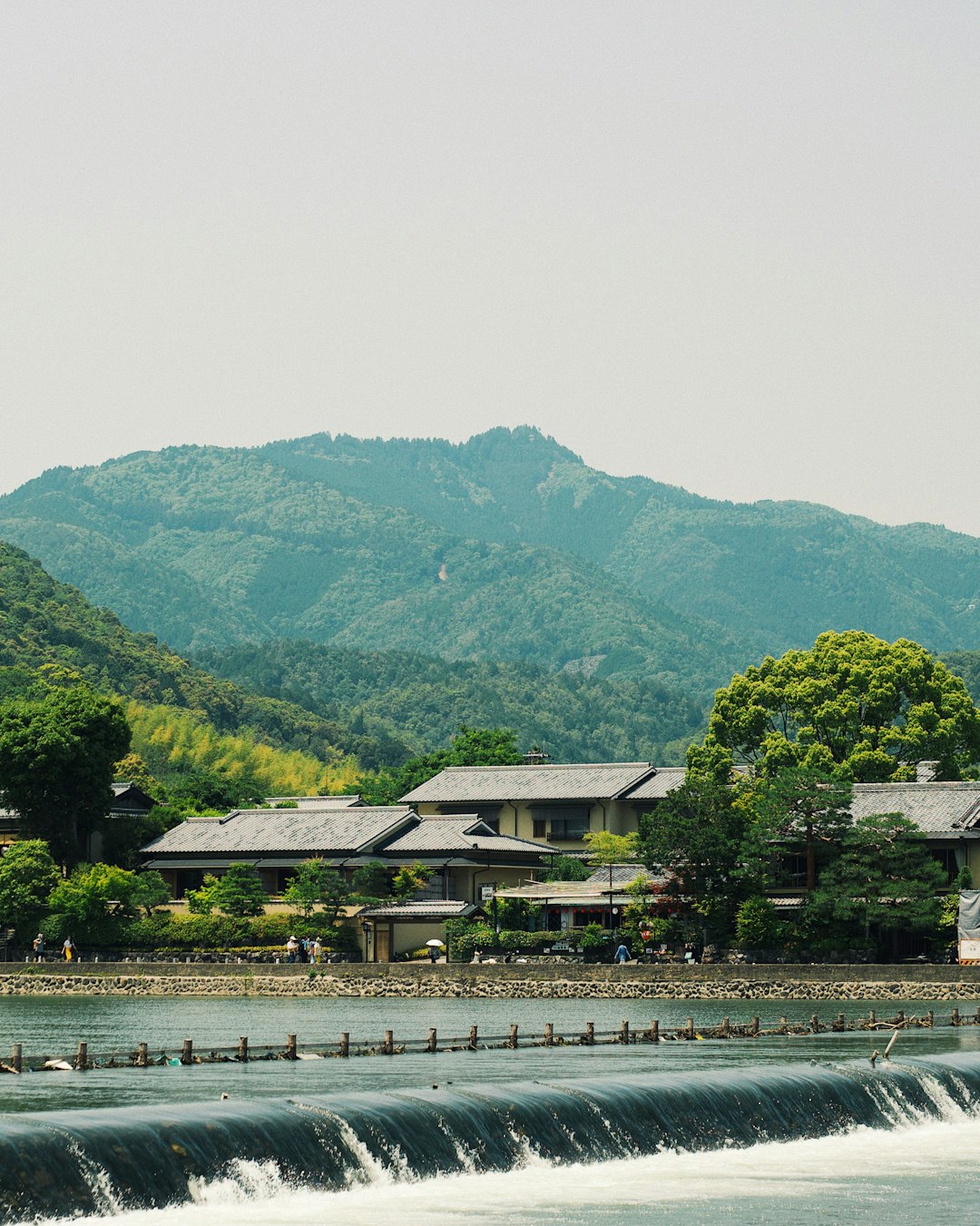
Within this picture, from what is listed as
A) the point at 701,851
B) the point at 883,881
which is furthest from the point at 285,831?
the point at 883,881

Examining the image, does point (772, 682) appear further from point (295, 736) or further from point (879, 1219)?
point (295, 736)

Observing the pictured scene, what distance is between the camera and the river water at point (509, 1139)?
23406mm

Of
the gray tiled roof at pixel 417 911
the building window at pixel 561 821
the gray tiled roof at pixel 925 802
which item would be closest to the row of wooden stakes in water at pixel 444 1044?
the gray tiled roof at pixel 925 802

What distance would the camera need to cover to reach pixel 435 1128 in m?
26.8

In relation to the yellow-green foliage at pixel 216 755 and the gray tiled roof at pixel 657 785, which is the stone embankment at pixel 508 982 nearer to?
the gray tiled roof at pixel 657 785

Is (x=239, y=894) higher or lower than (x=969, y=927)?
higher

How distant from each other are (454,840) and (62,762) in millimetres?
15095

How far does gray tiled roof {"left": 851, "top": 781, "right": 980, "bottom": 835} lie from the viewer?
62.9 metres

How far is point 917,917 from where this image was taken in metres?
57.9

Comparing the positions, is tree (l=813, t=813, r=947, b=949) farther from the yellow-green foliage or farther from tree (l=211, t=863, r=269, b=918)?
the yellow-green foliage

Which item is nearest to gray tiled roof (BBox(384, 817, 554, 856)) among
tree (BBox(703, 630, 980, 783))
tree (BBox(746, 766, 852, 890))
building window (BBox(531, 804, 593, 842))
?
building window (BBox(531, 804, 593, 842))

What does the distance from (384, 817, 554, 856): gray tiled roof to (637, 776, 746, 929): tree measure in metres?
11.7

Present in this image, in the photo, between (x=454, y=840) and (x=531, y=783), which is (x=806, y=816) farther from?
(x=531, y=783)

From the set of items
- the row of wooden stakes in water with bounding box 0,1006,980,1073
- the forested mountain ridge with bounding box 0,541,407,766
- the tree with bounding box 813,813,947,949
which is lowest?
the row of wooden stakes in water with bounding box 0,1006,980,1073
